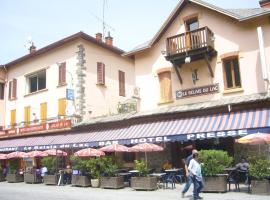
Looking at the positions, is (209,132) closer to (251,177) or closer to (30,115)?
(251,177)

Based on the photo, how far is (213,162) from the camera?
1474 cm

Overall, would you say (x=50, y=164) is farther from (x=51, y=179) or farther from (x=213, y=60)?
(x=213, y=60)

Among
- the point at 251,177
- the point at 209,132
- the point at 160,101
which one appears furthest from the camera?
the point at 160,101

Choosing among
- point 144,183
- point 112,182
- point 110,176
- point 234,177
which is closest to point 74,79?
point 110,176

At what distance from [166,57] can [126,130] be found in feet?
17.0

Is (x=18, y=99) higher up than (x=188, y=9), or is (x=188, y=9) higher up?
(x=188, y=9)

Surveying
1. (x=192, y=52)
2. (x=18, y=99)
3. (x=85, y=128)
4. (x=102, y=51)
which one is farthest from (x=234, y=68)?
(x=18, y=99)

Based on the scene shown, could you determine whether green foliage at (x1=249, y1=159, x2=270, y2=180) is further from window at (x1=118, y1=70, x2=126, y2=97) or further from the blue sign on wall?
window at (x1=118, y1=70, x2=126, y2=97)

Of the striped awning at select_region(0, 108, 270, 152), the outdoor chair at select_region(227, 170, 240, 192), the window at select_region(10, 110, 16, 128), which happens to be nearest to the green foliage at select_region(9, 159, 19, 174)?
the striped awning at select_region(0, 108, 270, 152)

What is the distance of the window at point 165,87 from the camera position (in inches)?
845

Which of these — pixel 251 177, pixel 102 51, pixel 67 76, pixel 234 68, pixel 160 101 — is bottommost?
pixel 251 177

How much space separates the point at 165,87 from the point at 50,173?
929 centimetres

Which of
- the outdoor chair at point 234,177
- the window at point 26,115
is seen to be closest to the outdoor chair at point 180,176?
the outdoor chair at point 234,177

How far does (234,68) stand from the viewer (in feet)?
62.7
